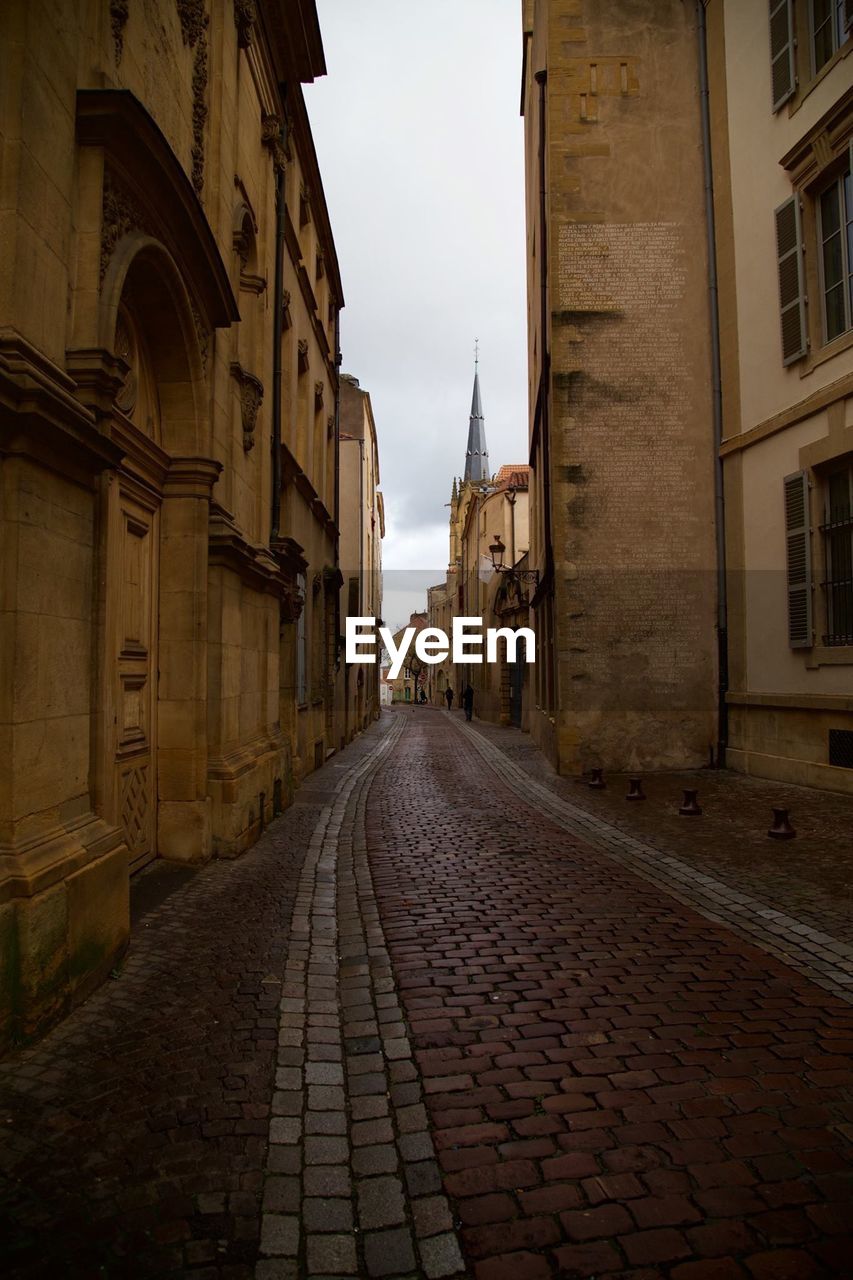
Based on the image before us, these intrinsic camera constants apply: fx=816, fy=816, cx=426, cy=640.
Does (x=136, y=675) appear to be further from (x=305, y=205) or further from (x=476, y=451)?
(x=476, y=451)

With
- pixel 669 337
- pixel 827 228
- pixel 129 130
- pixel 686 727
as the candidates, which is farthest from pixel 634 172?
pixel 129 130

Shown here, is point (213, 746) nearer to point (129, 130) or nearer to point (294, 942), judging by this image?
point (294, 942)

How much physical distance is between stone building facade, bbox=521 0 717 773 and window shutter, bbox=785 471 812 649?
198cm

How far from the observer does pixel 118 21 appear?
492cm

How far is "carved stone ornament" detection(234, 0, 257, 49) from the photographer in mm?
8414

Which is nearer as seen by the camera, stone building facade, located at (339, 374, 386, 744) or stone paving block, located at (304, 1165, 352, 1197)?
stone paving block, located at (304, 1165, 352, 1197)

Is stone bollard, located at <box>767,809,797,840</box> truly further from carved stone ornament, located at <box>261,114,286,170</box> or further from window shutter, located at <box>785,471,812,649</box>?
carved stone ornament, located at <box>261,114,286,170</box>

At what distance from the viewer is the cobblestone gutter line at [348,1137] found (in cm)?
224

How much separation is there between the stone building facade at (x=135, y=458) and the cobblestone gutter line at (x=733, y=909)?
3.46m

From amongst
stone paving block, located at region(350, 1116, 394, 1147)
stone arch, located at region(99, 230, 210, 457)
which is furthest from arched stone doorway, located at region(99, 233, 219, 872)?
stone paving block, located at region(350, 1116, 394, 1147)

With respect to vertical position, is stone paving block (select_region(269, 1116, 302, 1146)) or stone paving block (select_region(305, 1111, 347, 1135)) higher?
stone paving block (select_region(269, 1116, 302, 1146))

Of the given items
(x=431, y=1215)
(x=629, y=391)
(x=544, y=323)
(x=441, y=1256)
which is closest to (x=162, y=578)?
(x=431, y=1215)

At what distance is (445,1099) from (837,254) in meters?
11.3

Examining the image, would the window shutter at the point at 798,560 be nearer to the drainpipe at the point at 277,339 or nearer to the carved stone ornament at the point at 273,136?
the drainpipe at the point at 277,339
